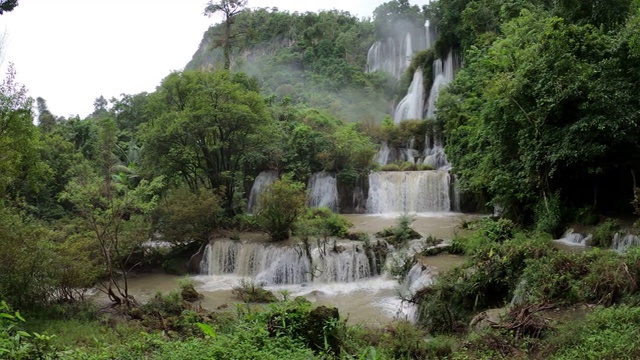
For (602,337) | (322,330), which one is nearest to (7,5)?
(322,330)

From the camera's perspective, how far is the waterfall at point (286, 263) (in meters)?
15.5

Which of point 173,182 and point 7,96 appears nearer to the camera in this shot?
point 7,96

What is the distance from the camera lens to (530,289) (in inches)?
348

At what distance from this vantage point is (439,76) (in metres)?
34.4

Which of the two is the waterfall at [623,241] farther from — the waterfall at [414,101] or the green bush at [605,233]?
the waterfall at [414,101]

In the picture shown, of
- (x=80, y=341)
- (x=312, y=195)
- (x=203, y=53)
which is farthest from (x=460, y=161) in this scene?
(x=203, y=53)

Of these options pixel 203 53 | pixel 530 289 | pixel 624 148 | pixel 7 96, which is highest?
pixel 203 53

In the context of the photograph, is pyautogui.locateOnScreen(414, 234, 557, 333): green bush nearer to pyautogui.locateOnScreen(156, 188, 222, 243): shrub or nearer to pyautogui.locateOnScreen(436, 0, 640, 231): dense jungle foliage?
pyautogui.locateOnScreen(436, 0, 640, 231): dense jungle foliage

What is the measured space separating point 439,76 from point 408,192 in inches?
555

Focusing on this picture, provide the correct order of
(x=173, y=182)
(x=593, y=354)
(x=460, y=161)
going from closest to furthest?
(x=593, y=354), (x=460, y=161), (x=173, y=182)

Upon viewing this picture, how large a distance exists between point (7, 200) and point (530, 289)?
1719 cm

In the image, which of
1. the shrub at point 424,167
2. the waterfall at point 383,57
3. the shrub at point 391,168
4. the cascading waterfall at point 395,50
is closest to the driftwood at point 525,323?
the shrub at point 424,167

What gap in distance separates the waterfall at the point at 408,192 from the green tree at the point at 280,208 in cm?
814

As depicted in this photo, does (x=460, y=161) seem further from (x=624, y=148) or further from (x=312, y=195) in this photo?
(x=312, y=195)
